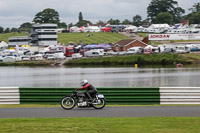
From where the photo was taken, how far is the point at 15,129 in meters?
15.4

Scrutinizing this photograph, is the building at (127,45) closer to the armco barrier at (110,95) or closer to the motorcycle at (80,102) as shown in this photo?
the armco barrier at (110,95)

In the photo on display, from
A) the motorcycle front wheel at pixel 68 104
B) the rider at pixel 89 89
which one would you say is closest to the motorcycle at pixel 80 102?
the motorcycle front wheel at pixel 68 104

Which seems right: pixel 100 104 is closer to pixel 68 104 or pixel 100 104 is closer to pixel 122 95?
pixel 68 104

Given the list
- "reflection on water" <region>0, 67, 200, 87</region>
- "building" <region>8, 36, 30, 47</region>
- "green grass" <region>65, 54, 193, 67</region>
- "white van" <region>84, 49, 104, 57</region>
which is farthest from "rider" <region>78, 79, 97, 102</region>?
"building" <region>8, 36, 30, 47</region>

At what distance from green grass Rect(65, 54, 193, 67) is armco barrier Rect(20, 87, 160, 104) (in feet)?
225

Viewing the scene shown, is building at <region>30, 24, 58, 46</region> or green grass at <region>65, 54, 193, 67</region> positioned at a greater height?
building at <region>30, 24, 58, 46</region>

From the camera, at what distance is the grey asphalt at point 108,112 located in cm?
1883

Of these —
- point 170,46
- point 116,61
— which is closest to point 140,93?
point 116,61

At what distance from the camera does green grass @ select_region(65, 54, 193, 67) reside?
92.8 metres

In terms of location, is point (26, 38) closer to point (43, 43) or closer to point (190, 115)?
point (43, 43)

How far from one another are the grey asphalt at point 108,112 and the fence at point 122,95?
1.51 metres

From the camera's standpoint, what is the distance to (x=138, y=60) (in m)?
96.6

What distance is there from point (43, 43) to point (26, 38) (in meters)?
10.7

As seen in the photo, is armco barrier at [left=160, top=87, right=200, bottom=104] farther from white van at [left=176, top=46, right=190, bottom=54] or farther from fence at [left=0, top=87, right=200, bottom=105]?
white van at [left=176, top=46, right=190, bottom=54]
